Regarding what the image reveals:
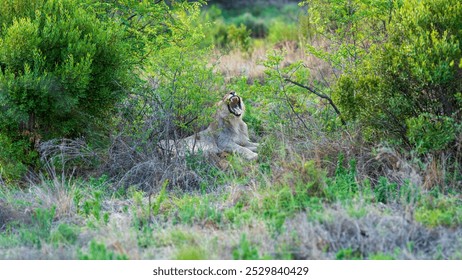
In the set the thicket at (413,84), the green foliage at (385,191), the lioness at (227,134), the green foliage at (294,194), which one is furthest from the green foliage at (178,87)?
the green foliage at (385,191)

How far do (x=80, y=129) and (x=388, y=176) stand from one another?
3.84m

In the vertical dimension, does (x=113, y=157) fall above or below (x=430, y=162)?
below

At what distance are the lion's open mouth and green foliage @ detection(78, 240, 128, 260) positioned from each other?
3.85 metres

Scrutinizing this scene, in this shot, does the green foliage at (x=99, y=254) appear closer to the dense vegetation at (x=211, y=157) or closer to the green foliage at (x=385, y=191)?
the dense vegetation at (x=211, y=157)

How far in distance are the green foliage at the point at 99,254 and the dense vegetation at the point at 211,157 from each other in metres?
0.02

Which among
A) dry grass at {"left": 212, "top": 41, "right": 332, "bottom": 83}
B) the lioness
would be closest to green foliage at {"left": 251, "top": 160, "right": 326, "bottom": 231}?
the lioness

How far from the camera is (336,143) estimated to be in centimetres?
809

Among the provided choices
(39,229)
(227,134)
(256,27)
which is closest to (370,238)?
(39,229)

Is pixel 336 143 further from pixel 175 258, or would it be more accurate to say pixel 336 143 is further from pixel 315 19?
pixel 175 258

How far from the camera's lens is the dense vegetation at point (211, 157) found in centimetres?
606

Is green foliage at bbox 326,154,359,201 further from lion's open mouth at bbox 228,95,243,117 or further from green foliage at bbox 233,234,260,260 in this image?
lion's open mouth at bbox 228,95,243,117

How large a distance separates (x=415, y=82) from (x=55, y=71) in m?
4.14

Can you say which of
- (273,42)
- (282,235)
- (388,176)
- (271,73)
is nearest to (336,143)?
(388,176)

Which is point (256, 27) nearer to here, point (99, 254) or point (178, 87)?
point (178, 87)
